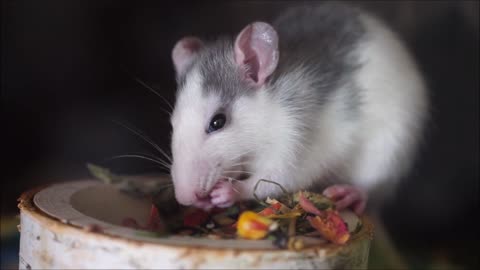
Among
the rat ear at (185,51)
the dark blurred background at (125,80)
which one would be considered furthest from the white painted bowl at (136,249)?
the dark blurred background at (125,80)

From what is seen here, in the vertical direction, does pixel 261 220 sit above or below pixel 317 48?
below

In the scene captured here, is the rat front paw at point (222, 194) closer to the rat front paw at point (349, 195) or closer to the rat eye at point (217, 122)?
the rat eye at point (217, 122)

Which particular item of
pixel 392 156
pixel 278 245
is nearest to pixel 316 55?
pixel 392 156

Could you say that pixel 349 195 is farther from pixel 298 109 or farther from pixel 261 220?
pixel 261 220

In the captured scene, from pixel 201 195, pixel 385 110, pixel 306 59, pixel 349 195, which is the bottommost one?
pixel 349 195

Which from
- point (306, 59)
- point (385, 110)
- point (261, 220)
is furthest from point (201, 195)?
point (385, 110)

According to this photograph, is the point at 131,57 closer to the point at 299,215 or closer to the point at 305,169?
the point at 305,169
